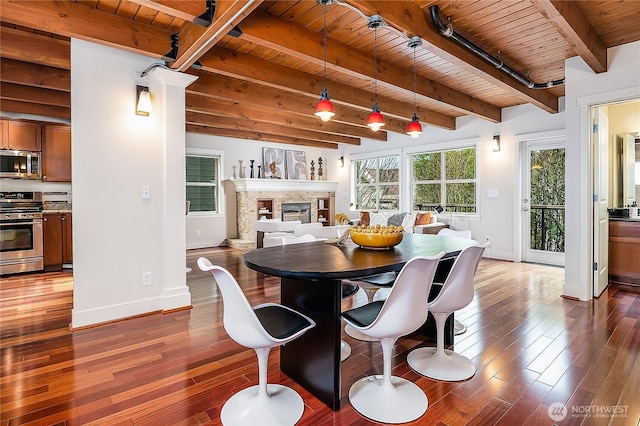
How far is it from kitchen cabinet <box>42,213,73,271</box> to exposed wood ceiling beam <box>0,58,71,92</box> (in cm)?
218

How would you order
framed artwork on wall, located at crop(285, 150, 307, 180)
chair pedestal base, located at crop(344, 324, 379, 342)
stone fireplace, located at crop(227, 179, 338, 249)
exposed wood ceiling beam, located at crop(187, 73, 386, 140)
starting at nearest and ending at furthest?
chair pedestal base, located at crop(344, 324, 379, 342) → exposed wood ceiling beam, located at crop(187, 73, 386, 140) → stone fireplace, located at crop(227, 179, 338, 249) → framed artwork on wall, located at crop(285, 150, 307, 180)

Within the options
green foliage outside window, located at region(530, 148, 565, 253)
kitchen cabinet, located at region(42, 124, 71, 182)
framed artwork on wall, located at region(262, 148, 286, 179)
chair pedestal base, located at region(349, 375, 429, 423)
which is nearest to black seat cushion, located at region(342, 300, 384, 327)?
chair pedestal base, located at region(349, 375, 429, 423)

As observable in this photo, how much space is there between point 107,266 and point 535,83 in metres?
5.41

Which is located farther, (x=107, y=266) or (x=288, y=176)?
(x=288, y=176)

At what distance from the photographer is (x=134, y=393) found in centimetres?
198

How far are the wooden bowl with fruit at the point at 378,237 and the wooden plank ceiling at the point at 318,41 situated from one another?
151cm

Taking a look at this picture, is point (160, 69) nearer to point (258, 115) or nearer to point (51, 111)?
point (258, 115)

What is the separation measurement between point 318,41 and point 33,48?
2.65 metres

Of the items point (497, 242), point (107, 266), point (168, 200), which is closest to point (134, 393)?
point (107, 266)

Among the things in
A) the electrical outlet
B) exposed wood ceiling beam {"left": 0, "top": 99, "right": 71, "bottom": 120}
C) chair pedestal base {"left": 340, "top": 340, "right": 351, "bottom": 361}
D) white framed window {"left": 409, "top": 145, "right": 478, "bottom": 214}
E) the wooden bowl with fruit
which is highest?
exposed wood ceiling beam {"left": 0, "top": 99, "right": 71, "bottom": 120}

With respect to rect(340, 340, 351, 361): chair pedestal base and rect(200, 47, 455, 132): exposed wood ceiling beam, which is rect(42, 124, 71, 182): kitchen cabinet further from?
rect(340, 340, 351, 361): chair pedestal base

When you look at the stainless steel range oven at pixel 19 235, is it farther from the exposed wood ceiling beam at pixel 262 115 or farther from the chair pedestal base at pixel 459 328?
the chair pedestal base at pixel 459 328

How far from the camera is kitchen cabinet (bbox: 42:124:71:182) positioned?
5.27 m

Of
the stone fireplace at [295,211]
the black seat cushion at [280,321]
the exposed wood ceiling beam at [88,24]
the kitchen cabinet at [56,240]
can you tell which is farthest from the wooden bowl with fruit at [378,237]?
the stone fireplace at [295,211]
